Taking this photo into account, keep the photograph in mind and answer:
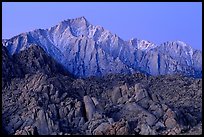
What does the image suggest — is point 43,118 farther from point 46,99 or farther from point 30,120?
point 46,99

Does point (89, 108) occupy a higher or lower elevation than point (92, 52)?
higher

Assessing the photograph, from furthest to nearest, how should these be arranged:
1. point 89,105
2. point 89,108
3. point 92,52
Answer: point 92,52 → point 89,105 → point 89,108

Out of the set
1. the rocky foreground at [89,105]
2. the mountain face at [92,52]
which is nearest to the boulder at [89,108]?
the rocky foreground at [89,105]

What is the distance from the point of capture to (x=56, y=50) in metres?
170

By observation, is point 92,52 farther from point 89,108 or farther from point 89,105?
point 89,108

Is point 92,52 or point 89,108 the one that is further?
point 92,52

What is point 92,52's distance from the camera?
16138 centimetres

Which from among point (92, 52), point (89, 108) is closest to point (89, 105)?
point (89, 108)

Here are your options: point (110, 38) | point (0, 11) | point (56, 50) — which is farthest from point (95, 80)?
point (110, 38)

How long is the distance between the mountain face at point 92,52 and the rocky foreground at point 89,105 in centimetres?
6733

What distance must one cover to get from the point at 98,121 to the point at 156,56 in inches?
5004

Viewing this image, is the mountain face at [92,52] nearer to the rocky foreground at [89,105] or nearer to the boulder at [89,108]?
the rocky foreground at [89,105]

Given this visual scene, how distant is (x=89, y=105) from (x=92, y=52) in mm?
100859

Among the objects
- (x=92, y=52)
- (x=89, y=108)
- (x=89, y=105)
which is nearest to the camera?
(x=89, y=108)
